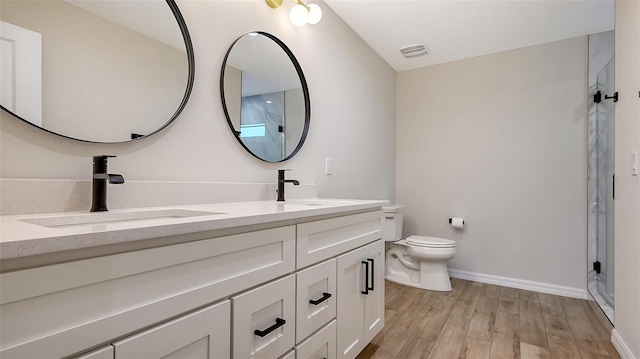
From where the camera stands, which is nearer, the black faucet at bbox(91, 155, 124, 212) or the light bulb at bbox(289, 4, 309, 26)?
the black faucet at bbox(91, 155, 124, 212)

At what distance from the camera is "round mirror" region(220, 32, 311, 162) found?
156 cm

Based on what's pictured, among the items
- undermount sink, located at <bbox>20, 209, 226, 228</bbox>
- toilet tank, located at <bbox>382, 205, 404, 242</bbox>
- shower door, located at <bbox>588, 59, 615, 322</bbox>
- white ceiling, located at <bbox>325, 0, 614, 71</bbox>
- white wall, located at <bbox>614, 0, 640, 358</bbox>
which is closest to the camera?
undermount sink, located at <bbox>20, 209, 226, 228</bbox>

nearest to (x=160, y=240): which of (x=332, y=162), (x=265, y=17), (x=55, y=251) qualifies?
(x=55, y=251)

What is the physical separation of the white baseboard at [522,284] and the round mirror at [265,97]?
225 centimetres

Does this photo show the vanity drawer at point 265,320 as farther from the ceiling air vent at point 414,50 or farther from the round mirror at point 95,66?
the ceiling air vent at point 414,50

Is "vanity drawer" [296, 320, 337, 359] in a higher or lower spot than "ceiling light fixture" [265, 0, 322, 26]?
lower

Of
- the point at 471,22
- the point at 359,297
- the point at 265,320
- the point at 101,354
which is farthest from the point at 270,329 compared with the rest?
the point at 471,22

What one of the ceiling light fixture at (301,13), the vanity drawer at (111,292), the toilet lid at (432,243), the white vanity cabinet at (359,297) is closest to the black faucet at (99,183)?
the vanity drawer at (111,292)

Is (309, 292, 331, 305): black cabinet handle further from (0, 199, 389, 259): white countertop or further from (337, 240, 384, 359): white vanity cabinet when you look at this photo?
(0, 199, 389, 259): white countertop

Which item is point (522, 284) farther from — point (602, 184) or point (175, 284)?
point (175, 284)

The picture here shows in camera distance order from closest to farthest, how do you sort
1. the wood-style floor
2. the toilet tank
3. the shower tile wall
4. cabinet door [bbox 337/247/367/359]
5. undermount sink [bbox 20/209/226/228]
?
1. undermount sink [bbox 20/209/226/228]
2. cabinet door [bbox 337/247/367/359]
3. the shower tile wall
4. the wood-style floor
5. the toilet tank

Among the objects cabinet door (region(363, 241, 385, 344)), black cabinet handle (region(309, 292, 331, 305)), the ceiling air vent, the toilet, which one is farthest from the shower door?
black cabinet handle (region(309, 292, 331, 305))

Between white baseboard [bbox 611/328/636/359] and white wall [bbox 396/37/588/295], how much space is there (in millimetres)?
A: 958

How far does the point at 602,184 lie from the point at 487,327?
1.63 metres
